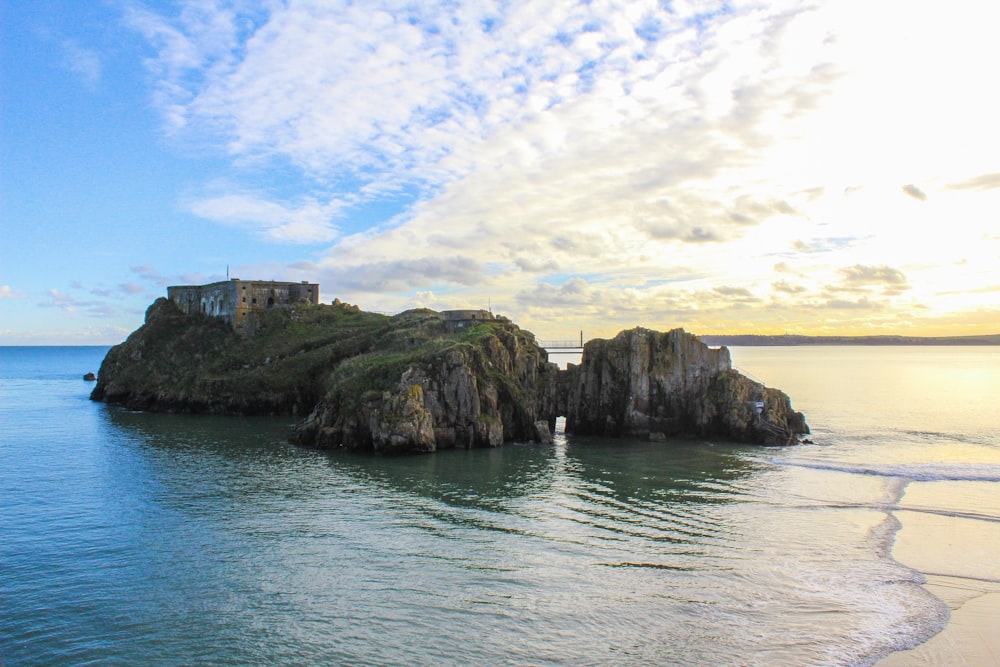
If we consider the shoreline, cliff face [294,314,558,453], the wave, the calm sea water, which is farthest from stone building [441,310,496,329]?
the shoreline

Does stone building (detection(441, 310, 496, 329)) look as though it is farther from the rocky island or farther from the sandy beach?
the sandy beach

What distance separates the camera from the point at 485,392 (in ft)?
199

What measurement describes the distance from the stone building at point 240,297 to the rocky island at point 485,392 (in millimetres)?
19280

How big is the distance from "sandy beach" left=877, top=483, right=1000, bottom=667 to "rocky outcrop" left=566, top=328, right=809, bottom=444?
20189 mm

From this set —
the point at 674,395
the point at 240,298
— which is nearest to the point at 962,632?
the point at 674,395

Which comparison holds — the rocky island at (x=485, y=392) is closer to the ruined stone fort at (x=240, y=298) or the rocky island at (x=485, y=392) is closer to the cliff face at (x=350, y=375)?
the cliff face at (x=350, y=375)

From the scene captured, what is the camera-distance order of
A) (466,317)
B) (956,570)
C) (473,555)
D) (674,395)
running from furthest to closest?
(466,317) < (674,395) < (473,555) < (956,570)

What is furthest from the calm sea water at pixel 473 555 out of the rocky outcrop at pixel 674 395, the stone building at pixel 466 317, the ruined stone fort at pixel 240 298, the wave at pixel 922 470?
the ruined stone fort at pixel 240 298

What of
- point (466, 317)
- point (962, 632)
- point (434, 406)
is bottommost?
point (962, 632)

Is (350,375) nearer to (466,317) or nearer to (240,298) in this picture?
(466,317)

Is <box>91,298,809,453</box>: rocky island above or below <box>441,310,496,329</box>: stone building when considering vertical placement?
below

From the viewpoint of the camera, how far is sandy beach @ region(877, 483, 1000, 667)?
20.4 meters

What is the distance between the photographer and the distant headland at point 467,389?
5709 centimetres

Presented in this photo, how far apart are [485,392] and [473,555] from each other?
106ft
